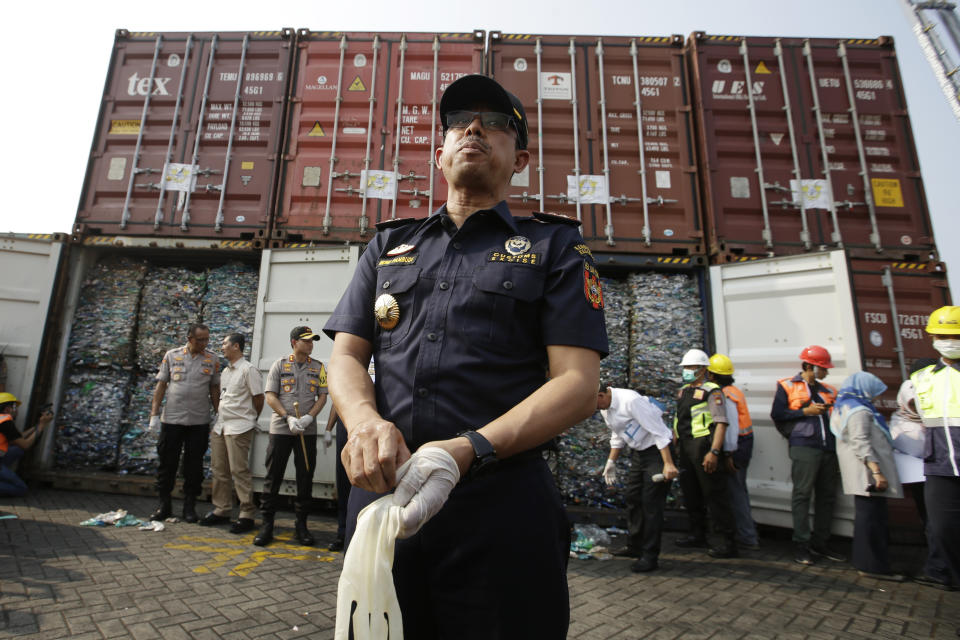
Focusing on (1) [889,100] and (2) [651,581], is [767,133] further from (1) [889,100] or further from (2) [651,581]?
(2) [651,581]

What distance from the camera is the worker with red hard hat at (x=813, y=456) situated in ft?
13.4

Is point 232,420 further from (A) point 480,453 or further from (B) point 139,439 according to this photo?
(A) point 480,453

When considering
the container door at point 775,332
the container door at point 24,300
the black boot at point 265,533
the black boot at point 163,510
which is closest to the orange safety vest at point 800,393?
the container door at point 775,332

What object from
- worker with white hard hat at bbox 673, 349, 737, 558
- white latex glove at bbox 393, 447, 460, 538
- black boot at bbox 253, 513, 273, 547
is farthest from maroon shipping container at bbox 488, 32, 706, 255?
white latex glove at bbox 393, 447, 460, 538

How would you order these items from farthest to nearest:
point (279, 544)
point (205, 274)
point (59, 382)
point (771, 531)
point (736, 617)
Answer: point (205, 274), point (59, 382), point (771, 531), point (279, 544), point (736, 617)

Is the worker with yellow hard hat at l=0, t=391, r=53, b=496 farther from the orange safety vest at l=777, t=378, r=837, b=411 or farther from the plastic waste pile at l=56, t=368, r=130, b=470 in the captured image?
the orange safety vest at l=777, t=378, r=837, b=411

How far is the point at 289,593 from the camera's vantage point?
2.92 metres

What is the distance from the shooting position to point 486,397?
3.46 feet

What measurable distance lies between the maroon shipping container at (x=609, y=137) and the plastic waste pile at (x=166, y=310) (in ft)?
12.9

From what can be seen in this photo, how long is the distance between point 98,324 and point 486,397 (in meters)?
6.13

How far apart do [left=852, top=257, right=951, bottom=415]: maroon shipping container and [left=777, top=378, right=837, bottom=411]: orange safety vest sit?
55cm

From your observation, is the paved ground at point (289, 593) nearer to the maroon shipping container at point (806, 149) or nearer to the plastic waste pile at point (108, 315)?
the plastic waste pile at point (108, 315)

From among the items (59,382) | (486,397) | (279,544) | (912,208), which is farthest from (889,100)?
(59,382)

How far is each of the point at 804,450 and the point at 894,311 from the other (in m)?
1.74
